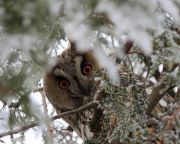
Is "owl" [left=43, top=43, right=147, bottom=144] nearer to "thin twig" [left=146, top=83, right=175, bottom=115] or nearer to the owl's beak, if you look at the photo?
the owl's beak

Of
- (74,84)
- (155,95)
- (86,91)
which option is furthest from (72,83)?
(155,95)

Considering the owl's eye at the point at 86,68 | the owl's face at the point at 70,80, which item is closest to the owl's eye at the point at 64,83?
the owl's face at the point at 70,80

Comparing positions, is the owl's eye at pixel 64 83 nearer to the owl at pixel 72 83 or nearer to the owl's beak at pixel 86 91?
the owl at pixel 72 83

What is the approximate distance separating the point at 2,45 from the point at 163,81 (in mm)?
499

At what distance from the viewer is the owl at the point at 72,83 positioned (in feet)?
8.36

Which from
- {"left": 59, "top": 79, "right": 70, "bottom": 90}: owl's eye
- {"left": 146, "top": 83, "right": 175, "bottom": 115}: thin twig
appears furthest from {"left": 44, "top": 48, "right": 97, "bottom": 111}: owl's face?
{"left": 146, "top": 83, "right": 175, "bottom": 115}: thin twig

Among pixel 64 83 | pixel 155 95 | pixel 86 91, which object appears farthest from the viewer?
pixel 64 83

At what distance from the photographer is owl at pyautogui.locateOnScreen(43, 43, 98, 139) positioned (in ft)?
8.36

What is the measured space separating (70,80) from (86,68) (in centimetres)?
11

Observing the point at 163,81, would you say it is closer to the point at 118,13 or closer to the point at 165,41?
the point at 165,41

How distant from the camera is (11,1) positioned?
3.24ft

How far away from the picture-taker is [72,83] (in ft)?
8.64

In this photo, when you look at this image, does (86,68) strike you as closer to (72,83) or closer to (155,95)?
(72,83)

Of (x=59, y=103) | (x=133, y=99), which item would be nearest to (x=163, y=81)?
(x=133, y=99)
